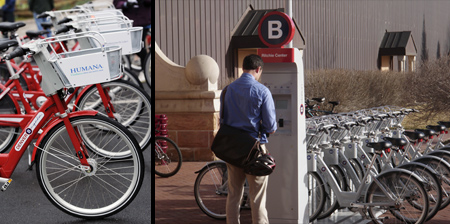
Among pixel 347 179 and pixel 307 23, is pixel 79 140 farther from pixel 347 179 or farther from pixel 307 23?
pixel 307 23

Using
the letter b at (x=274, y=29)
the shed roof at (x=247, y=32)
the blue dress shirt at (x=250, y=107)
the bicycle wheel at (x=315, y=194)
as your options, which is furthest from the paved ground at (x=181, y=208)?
the shed roof at (x=247, y=32)

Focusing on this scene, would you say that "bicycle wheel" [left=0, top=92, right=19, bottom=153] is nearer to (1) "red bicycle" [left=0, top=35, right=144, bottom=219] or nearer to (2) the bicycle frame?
(1) "red bicycle" [left=0, top=35, right=144, bottom=219]

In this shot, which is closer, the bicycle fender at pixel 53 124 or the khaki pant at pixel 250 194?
the khaki pant at pixel 250 194

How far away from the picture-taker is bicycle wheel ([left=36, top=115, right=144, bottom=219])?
239 inches

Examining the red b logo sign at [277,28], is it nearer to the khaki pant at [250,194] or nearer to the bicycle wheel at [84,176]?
the khaki pant at [250,194]

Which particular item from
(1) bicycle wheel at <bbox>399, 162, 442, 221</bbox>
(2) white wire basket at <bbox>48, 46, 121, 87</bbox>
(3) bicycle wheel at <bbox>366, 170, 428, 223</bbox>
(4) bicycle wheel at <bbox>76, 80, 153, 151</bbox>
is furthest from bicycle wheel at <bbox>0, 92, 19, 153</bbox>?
(1) bicycle wheel at <bbox>399, 162, 442, 221</bbox>

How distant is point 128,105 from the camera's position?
8586 millimetres

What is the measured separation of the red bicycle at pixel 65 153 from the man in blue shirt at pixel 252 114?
87 centimetres

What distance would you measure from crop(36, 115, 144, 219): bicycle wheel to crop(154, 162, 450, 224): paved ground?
2.83 feet

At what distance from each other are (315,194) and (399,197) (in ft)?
2.67

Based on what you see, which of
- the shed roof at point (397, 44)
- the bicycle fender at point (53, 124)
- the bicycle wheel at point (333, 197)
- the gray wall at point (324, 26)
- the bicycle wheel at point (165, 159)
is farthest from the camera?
the shed roof at point (397, 44)

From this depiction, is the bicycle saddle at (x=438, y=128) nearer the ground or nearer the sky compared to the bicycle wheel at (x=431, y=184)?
nearer the sky

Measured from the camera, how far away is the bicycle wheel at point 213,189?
6.95 m

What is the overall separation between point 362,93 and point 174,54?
5.29 m
